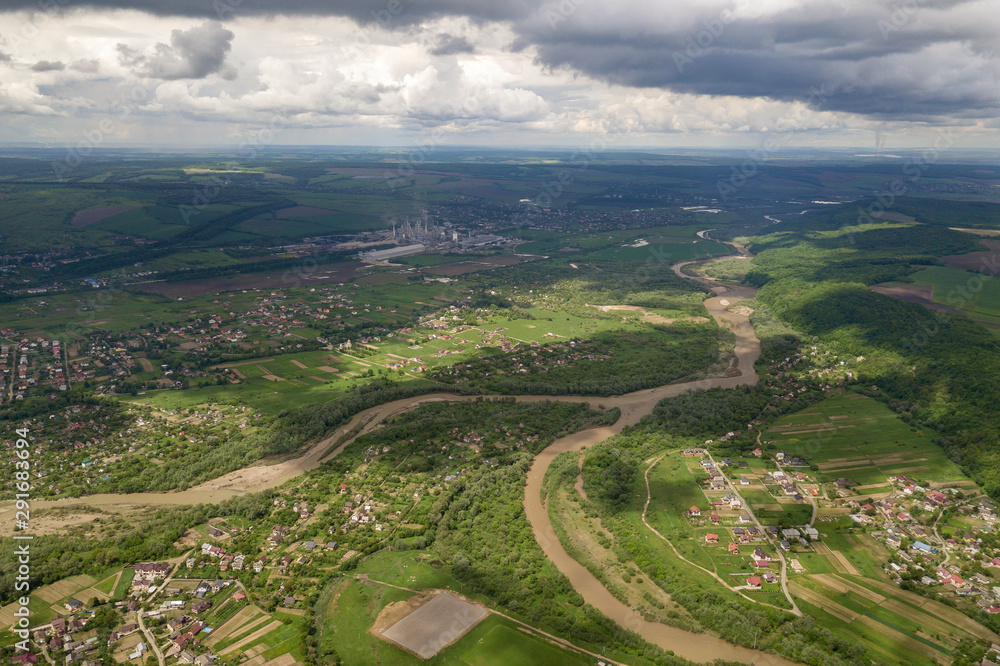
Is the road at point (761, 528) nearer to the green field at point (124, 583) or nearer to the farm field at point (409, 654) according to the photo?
the farm field at point (409, 654)

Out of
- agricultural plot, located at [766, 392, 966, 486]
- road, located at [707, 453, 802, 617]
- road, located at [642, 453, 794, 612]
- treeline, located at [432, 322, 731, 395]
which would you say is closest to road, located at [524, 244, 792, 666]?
treeline, located at [432, 322, 731, 395]

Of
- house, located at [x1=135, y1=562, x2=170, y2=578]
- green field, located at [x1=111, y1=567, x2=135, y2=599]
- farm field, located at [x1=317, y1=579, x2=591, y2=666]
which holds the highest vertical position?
house, located at [x1=135, y1=562, x2=170, y2=578]

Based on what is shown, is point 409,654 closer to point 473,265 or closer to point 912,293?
point 912,293

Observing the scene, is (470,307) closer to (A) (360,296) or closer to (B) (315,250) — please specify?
(A) (360,296)

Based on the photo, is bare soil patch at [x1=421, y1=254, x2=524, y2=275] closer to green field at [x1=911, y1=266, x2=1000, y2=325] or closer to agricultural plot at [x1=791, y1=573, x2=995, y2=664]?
green field at [x1=911, y1=266, x2=1000, y2=325]

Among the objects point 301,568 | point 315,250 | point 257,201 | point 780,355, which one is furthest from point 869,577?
point 257,201

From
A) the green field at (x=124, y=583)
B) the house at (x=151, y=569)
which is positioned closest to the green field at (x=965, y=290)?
the house at (x=151, y=569)
